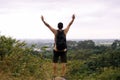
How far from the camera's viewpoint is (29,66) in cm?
1361

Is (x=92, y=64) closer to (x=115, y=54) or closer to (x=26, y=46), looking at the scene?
(x=115, y=54)

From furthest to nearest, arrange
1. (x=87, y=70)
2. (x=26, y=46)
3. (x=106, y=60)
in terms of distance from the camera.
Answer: (x=106, y=60), (x=87, y=70), (x=26, y=46)

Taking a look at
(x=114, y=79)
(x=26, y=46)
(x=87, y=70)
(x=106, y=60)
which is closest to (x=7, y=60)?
(x=26, y=46)

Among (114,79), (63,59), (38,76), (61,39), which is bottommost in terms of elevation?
(114,79)

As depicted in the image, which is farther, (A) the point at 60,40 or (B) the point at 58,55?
(B) the point at 58,55

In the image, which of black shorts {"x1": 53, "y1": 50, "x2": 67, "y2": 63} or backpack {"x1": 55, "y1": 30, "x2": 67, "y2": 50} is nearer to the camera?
backpack {"x1": 55, "y1": 30, "x2": 67, "y2": 50}

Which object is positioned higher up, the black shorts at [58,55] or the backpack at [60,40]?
the backpack at [60,40]

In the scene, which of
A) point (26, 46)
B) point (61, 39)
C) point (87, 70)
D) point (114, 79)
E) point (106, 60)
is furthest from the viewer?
point (106, 60)

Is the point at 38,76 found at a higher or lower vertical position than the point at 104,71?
higher

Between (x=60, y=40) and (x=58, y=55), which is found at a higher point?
(x=60, y=40)

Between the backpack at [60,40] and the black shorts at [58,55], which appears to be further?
the black shorts at [58,55]

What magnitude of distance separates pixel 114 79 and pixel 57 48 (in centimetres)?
3767

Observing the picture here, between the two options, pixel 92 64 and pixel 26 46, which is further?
pixel 92 64

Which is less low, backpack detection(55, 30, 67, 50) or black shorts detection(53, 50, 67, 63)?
backpack detection(55, 30, 67, 50)
